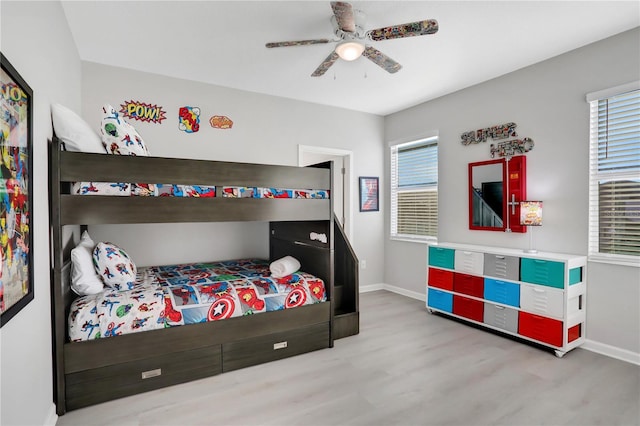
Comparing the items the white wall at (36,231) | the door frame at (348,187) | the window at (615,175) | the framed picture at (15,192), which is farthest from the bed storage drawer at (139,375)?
the window at (615,175)

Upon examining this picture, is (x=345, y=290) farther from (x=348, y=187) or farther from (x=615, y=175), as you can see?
(x=615, y=175)

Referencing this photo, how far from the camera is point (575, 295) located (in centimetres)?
285

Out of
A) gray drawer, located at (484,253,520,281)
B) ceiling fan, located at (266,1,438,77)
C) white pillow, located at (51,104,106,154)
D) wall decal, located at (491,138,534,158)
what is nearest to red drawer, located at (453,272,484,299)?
gray drawer, located at (484,253,520,281)

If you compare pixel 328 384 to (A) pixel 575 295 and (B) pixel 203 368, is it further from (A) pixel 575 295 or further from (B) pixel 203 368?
(A) pixel 575 295

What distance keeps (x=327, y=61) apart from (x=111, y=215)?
188 centimetres

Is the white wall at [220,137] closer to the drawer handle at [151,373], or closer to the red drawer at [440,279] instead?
the red drawer at [440,279]

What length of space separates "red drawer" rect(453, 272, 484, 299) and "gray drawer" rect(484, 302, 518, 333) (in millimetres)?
147

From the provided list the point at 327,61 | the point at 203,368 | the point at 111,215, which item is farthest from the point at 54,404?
the point at 327,61

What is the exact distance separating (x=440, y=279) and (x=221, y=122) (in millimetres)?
3060

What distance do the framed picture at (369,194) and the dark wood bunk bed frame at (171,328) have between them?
74.6 inches

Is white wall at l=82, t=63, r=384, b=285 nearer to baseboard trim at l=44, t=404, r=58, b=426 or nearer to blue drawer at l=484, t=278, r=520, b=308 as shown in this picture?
baseboard trim at l=44, t=404, r=58, b=426

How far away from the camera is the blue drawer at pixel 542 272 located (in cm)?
280

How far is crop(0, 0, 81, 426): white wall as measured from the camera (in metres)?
1.30

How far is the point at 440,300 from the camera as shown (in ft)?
12.5
